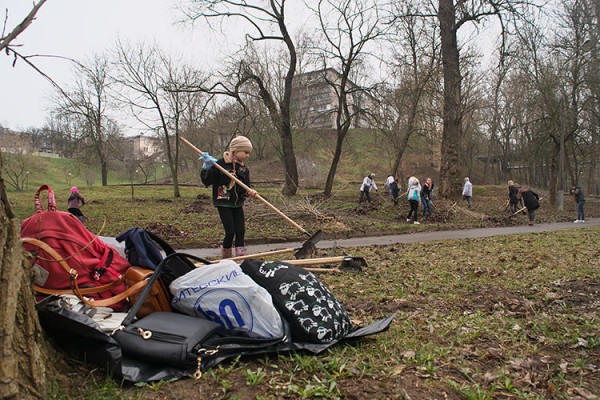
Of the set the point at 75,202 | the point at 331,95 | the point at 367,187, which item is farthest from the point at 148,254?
the point at 331,95

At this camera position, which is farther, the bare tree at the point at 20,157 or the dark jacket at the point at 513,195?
the bare tree at the point at 20,157

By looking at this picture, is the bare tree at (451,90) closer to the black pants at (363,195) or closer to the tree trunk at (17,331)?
the black pants at (363,195)

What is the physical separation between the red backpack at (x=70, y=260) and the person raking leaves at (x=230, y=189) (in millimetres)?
3059

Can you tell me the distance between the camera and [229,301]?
9.48ft

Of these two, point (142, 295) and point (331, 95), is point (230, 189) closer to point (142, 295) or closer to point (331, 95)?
point (142, 295)

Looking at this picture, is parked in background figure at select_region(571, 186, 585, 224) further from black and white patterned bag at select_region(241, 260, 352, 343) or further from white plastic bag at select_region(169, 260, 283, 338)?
white plastic bag at select_region(169, 260, 283, 338)

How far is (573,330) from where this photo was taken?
363 centimetres

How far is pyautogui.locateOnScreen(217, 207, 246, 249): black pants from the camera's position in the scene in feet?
21.5

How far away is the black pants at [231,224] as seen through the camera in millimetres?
6547

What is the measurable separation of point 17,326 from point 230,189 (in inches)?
174

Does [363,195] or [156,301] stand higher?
[363,195]

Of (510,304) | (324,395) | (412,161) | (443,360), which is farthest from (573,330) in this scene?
(412,161)

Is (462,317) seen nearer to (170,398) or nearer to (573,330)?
(573,330)

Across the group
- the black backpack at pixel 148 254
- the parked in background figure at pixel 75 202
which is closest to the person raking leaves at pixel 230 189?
the black backpack at pixel 148 254
